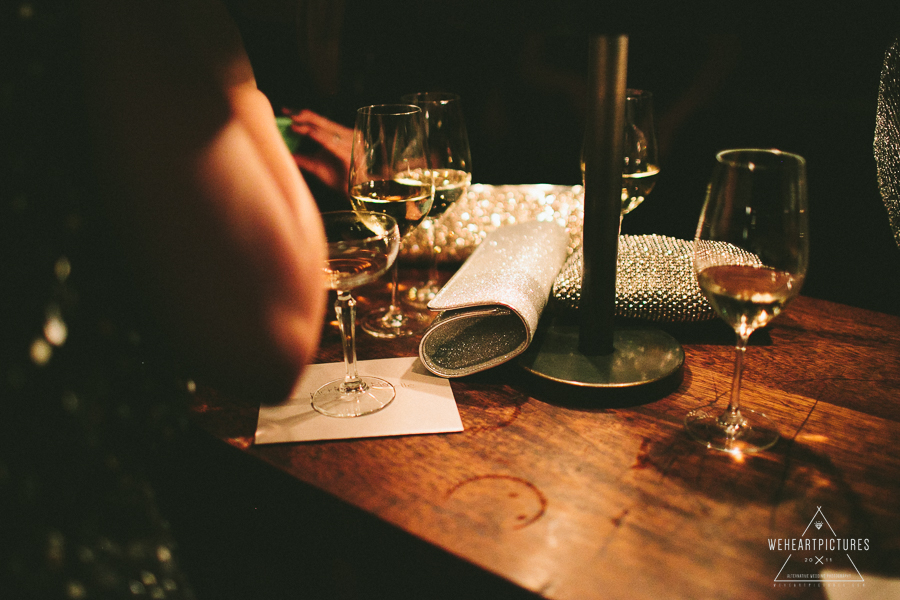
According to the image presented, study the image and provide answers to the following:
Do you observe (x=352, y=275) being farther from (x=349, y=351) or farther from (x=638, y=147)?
(x=638, y=147)

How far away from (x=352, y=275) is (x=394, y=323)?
314mm

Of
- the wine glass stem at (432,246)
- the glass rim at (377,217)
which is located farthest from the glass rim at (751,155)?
the wine glass stem at (432,246)

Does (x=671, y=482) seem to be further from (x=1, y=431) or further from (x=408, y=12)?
(x=408, y=12)

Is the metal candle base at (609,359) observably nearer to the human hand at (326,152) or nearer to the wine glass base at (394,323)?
the wine glass base at (394,323)

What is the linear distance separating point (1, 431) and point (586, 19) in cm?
68

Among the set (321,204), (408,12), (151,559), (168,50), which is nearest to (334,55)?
(408,12)

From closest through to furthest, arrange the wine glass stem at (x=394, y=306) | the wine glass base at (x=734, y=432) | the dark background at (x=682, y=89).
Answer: the wine glass base at (x=734, y=432) → the wine glass stem at (x=394, y=306) → the dark background at (x=682, y=89)

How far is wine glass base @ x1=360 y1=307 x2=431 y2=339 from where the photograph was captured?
111cm

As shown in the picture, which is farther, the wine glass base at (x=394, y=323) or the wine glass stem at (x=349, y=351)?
the wine glass base at (x=394, y=323)

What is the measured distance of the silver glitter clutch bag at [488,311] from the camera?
93 cm

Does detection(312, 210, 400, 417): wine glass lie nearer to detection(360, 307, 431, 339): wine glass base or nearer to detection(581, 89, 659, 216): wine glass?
detection(360, 307, 431, 339): wine glass base

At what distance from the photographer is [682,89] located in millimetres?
2676

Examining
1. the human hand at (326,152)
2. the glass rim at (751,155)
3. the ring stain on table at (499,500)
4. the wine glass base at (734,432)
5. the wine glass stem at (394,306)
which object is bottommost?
the ring stain on table at (499,500)

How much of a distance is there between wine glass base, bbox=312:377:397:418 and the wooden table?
0.07 meters
